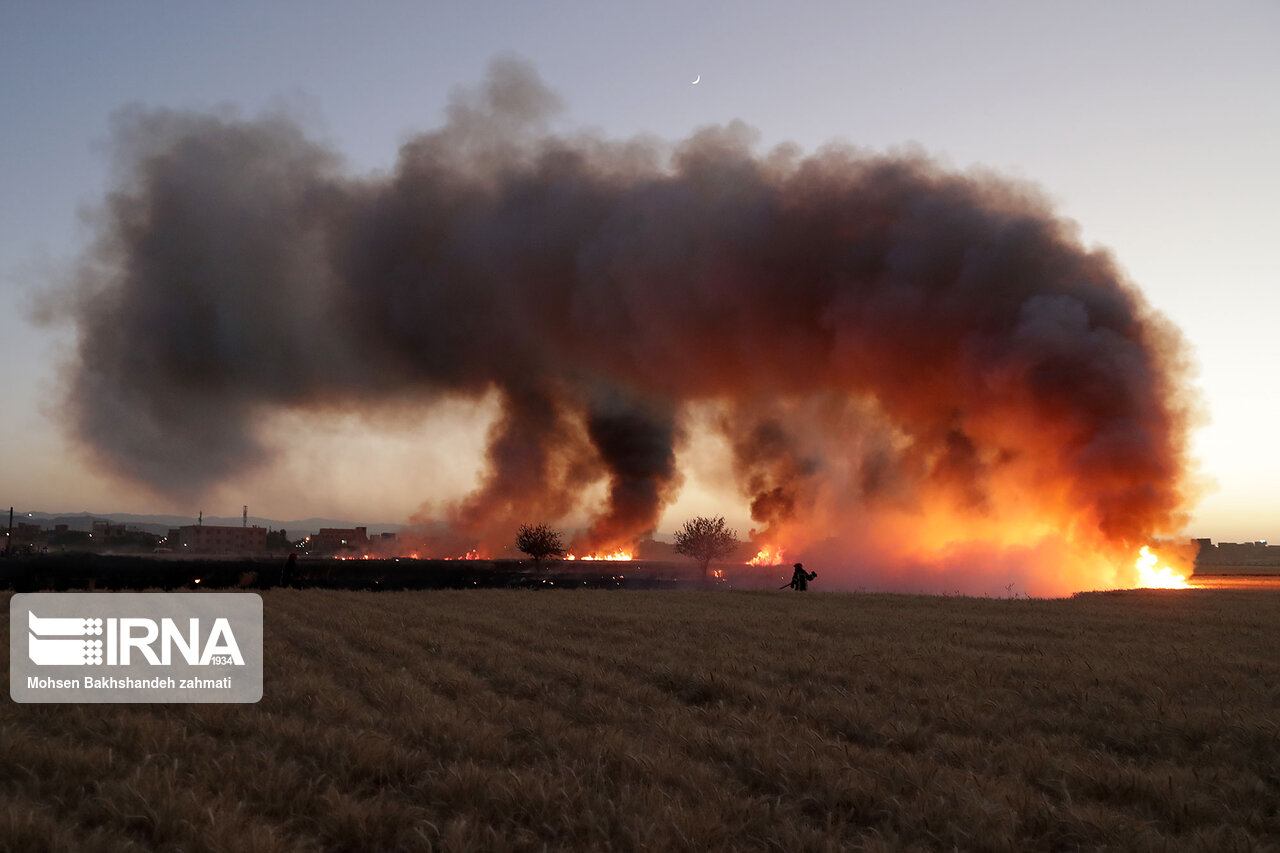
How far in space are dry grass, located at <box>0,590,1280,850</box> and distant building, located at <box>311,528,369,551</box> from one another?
169537 mm

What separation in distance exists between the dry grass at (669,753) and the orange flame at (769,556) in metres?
83.8

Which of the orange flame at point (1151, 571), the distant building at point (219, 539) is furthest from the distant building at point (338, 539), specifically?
the orange flame at point (1151, 571)

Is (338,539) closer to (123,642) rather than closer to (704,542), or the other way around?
(704,542)

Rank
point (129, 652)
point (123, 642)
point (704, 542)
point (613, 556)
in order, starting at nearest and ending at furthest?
point (129, 652) < point (123, 642) < point (704, 542) < point (613, 556)

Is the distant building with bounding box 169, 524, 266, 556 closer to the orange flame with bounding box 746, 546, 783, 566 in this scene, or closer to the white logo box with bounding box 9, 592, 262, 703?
the orange flame with bounding box 746, 546, 783, 566

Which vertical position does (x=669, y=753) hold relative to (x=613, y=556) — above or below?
above

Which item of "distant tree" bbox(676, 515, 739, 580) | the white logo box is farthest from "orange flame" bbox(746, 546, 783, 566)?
the white logo box

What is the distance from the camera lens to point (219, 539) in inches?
6683

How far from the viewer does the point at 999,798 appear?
6023 mm

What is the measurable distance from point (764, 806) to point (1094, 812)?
2.39 metres

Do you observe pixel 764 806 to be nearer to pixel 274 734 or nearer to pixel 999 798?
pixel 999 798

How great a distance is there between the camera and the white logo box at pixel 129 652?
9.22 m

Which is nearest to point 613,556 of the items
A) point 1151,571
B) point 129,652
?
point 1151,571

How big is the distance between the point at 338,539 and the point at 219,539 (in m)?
27.3
